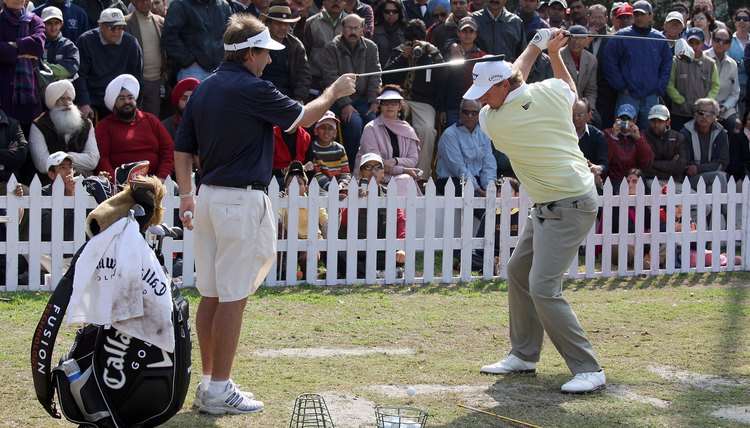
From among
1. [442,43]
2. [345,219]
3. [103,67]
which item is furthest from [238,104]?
[442,43]

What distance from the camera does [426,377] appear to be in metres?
7.46

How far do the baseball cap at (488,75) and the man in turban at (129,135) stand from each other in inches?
210

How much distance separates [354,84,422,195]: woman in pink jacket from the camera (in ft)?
42.6

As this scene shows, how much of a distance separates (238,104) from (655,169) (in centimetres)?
859

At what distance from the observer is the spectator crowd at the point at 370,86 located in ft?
38.7

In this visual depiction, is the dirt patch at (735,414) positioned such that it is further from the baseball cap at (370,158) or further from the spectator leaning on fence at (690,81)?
the spectator leaning on fence at (690,81)

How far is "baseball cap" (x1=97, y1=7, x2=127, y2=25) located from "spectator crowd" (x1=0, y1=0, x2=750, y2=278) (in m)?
0.02

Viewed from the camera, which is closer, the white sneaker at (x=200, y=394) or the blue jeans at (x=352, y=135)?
the white sneaker at (x=200, y=394)

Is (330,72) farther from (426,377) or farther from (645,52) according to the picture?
(426,377)

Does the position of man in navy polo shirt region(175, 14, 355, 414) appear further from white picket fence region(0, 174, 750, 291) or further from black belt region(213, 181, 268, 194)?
white picket fence region(0, 174, 750, 291)

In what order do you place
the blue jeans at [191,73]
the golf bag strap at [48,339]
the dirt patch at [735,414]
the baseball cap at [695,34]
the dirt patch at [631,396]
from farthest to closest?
the baseball cap at [695,34]
the blue jeans at [191,73]
the dirt patch at [631,396]
the dirt patch at [735,414]
the golf bag strap at [48,339]

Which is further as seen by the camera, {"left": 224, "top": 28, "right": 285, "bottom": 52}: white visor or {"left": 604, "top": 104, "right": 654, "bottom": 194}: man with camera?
{"left": 604, "top": 104, "right": 654, "bottom": 194}: man with camera

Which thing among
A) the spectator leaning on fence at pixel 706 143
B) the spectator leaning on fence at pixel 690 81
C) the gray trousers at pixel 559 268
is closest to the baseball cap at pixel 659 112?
the spectator leaning on fence at pixel 706 143

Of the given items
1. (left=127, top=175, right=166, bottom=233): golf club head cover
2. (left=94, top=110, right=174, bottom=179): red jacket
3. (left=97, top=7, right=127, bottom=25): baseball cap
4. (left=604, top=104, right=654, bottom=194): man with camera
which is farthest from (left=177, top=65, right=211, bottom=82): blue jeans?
(left=127, top=175, right=166, bottom=233): golf club head cover
